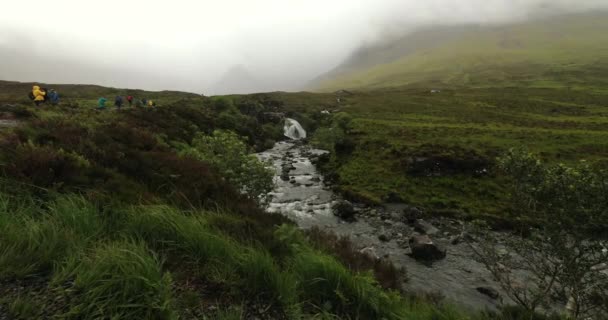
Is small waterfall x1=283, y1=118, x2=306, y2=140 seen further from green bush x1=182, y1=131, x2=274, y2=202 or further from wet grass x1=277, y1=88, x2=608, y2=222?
green bush x1=182, y1=131, x2=274, y2=202

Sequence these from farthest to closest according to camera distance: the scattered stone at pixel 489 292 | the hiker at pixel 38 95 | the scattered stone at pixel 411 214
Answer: the hiker at pixel 38 95, the scattered stone at pixel 411 214, the scattered stone at pixel 489 292

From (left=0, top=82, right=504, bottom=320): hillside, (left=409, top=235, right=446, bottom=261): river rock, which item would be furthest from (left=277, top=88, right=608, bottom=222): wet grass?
(left=0, top=82, right=504, bottom=320): hillside

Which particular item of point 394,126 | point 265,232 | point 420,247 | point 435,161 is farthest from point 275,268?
point 394,126

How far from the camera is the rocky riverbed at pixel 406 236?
46.8ft

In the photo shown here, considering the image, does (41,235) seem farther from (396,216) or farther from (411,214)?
(411,214)

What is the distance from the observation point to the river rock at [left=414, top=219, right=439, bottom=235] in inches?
811

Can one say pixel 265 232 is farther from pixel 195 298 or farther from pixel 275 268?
pixel 195 298

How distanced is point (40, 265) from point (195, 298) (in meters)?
1.98

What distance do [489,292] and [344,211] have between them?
1104cm

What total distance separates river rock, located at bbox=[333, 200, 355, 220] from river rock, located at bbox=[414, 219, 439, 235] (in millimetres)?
4630

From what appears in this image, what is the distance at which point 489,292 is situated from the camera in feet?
45.4

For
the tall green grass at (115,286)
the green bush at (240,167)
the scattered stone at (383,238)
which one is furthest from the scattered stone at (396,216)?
the tall green grass at (115,286)

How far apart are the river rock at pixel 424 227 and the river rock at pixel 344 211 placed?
4.63 m

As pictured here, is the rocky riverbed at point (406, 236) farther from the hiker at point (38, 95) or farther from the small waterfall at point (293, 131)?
the small waterfall at point (293, 131)
